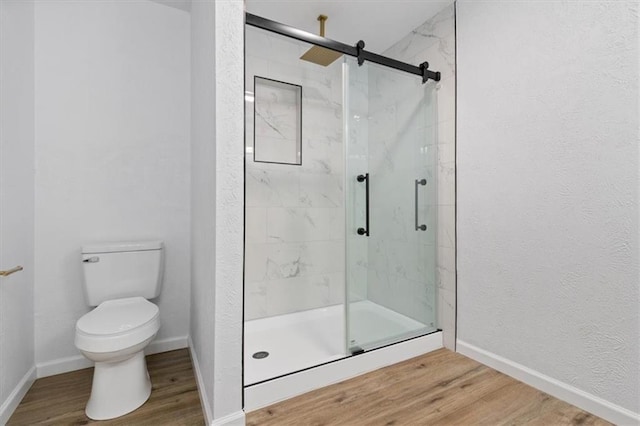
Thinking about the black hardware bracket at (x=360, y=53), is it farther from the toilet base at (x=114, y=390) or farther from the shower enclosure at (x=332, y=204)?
the toilet base at (x=114, y=390)

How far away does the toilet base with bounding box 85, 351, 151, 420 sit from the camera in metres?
1.51

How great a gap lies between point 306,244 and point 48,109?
2024mm

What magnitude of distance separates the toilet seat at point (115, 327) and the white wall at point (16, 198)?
0.37m

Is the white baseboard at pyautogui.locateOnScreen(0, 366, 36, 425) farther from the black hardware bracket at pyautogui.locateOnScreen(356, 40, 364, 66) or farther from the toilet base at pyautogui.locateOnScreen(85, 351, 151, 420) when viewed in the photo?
the black hardware bracket at pyautogui.locateOnScreen(356, 40, 364, 66)

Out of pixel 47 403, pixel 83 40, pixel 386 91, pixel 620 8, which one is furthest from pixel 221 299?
pixel 620 8

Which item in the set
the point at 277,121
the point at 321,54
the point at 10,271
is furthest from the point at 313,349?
the point at 321,54

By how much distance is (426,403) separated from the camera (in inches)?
61.2

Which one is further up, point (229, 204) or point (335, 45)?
point (335, 45)

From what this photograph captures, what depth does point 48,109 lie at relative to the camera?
1.88 metres

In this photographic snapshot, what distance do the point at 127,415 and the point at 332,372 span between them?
3.52 feet

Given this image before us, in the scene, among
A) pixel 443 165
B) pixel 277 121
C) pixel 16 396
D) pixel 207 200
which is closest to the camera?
pixel 207 200

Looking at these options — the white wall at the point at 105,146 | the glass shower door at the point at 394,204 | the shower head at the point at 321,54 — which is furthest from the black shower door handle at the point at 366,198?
the white wall at the point at 105,146

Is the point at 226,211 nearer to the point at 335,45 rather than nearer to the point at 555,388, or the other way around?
the point at 335,45

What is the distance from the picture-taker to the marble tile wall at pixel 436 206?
2146 mm
